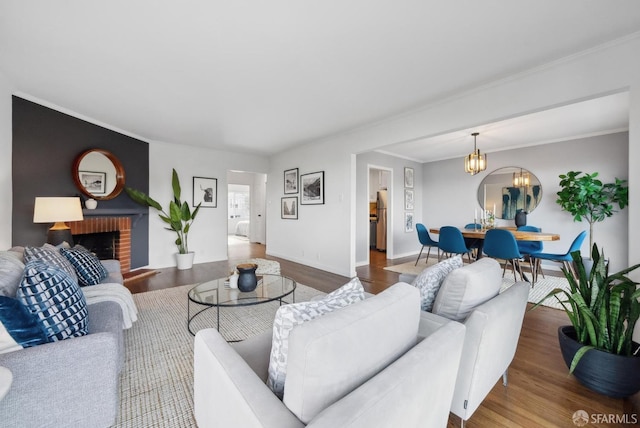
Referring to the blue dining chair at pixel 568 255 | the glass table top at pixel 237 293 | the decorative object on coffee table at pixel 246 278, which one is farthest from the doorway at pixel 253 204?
the blue dining chair at pixel 568 255

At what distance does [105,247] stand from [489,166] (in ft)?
23.8

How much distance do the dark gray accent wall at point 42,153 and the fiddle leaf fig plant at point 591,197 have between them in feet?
23.8

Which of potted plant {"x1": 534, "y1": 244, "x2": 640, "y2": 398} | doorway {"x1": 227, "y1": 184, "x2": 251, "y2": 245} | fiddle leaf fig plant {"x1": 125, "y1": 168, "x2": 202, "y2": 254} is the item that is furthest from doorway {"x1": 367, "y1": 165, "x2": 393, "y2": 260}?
doorway {"x1": 227, "y1": 184, "x2": 251, "y2": 245}

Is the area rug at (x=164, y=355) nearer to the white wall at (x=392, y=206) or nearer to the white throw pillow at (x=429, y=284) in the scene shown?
the white throw pillow at (x=429, y=284)

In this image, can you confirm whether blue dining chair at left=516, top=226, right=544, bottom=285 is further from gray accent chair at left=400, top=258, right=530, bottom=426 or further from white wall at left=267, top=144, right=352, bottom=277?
gray accent chair at left=400, top=258, right=530, bottom=426

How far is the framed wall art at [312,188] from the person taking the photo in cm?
495

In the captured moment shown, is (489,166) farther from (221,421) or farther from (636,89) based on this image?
(221,421)

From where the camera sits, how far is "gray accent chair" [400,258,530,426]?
48.9 inches

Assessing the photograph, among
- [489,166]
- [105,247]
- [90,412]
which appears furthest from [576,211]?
[105,247]

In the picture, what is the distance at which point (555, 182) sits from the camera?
16.2 feet

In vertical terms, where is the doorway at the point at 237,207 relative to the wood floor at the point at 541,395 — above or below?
above

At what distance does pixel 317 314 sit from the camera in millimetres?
994

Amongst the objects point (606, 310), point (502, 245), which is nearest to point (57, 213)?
point (606, 310)

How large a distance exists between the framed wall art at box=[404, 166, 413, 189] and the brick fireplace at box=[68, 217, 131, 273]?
18.3 feet
